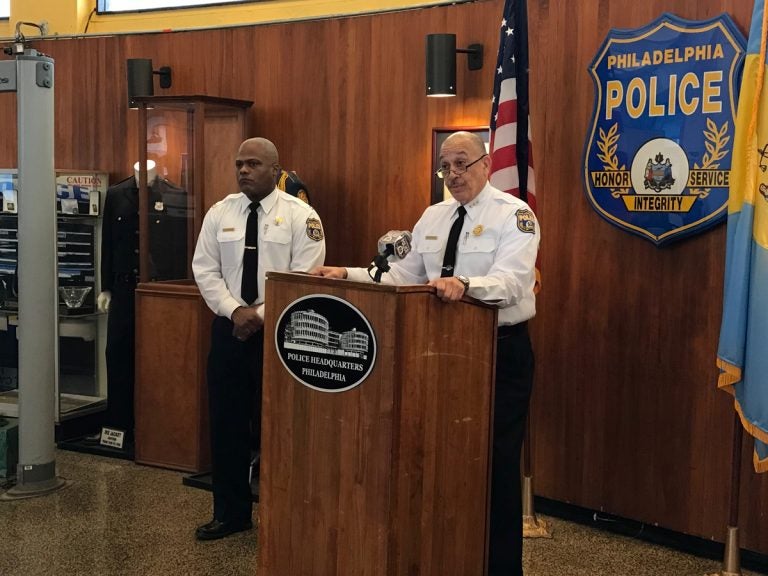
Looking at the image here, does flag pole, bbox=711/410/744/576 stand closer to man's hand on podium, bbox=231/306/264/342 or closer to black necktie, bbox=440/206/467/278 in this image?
black necktie, bbox=440/206/467/278

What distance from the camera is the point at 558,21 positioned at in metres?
4.21

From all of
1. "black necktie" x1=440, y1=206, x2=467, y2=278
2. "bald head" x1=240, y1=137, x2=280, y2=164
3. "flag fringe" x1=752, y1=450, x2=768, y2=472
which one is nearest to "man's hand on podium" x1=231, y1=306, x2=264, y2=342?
"bald head" x1=240, y1=137, x2=280, y2=164

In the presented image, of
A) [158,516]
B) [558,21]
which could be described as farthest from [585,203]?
[158,516]

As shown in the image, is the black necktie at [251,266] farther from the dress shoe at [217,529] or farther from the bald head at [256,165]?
the dress shoe at [217,529]

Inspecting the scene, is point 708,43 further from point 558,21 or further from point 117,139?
point 117,139

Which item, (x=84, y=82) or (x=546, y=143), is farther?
(x=84, y=82)

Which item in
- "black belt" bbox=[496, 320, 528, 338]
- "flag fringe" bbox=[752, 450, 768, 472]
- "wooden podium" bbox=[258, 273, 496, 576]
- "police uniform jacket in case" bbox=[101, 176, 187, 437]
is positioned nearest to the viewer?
"wooden podium" bbox=[258, 273, 496, 576]

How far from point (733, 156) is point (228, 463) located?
230cm

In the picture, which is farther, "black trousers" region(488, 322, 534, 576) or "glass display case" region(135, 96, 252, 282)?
"glass display case" region(135, 96, 252, 282)

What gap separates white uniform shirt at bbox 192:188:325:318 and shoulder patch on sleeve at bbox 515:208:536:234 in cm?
122

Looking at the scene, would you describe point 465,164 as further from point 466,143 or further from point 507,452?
point 507,452

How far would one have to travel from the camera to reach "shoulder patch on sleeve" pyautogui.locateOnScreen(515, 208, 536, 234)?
3078mm

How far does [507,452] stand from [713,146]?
148 cm

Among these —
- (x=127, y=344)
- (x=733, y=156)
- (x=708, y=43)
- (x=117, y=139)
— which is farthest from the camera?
(x=117, y=139)
